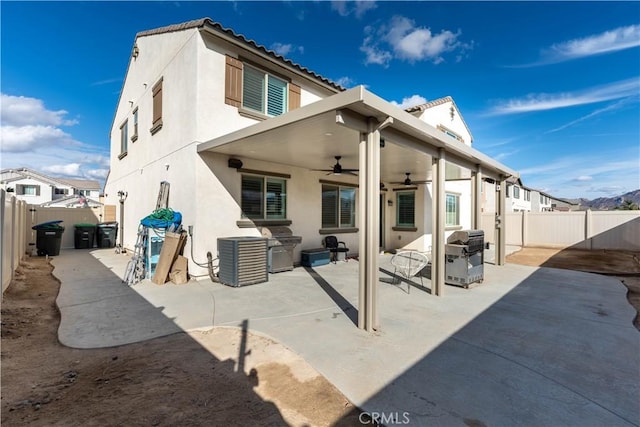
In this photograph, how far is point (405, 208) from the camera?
497 inches

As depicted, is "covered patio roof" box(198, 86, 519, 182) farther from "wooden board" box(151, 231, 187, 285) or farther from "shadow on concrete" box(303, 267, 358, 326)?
"shadow on concrete" box(303, 267, 358, 326)

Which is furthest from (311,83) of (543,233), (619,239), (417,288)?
(619,239)

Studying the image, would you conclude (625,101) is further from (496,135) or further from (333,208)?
(333,208)

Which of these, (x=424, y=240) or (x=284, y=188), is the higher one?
(x=284, y=188)

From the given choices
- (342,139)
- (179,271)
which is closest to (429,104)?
(342,139)

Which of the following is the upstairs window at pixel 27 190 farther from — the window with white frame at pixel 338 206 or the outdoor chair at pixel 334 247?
the outdoor chair at pixel 334 247

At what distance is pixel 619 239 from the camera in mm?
12312

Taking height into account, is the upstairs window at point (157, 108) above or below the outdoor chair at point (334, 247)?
above

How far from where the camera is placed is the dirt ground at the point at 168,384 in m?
2.20

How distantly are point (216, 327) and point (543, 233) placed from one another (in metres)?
15.8

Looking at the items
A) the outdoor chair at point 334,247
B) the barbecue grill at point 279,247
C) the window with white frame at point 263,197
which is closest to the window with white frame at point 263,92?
the window with white frame at point 263,197

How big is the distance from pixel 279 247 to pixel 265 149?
8.45ft

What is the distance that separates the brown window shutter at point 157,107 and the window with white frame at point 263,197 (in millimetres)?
3321

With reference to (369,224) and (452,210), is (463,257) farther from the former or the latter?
(452,210)
